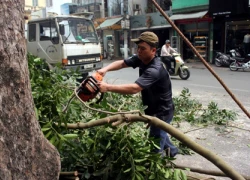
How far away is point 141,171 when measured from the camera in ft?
6.94

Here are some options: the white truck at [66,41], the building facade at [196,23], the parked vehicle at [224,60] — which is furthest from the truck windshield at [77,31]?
the building facade at [196,23]

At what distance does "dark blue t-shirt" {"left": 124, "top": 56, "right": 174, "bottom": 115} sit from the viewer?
102 inches

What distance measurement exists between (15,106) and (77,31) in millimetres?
8637

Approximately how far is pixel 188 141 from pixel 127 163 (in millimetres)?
475

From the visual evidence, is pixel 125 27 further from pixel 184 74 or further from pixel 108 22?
pixel 184 74

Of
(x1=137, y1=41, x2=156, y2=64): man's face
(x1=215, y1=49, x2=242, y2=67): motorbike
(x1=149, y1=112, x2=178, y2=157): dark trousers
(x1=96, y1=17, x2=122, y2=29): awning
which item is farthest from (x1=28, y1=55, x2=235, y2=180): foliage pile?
(x1=96, y1=17, x2=122, y2=29): awning

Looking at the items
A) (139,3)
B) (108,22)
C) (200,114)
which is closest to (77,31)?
(200,114)

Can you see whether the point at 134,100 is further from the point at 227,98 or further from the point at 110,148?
the point at 227,98

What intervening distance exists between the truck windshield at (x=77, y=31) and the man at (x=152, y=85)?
678 centimetres

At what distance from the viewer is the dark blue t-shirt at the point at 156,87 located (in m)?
2.59

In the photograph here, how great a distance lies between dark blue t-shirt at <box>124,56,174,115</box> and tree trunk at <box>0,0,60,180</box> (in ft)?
4.05

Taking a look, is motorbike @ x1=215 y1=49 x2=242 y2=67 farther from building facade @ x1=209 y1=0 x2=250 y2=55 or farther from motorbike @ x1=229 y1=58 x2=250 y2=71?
building facade @ x1=209 y1=0 x2=250 y2=55

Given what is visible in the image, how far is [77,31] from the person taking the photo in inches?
384

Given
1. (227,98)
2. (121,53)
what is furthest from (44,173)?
(121,53)
